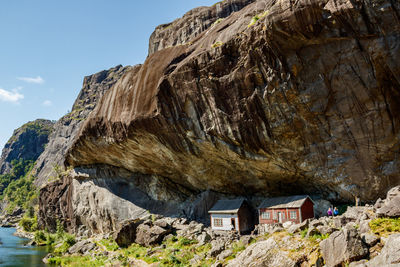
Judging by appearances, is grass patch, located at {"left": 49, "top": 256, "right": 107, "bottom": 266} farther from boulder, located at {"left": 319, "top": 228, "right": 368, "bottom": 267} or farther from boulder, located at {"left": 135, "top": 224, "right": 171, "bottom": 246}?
boulder, located at {"left": 319, "top": 228, "right": 368, "bottom": 267}

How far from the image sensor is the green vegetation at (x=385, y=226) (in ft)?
50.5

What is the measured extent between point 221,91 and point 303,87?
7548mm

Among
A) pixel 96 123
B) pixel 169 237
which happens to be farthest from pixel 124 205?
pixel 169 237

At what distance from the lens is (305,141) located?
89.9 feet

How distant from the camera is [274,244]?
1881 centimetres

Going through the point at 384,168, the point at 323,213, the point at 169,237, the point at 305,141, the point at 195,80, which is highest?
the point at 195,80

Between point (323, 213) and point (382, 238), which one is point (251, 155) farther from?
point (382, 238)

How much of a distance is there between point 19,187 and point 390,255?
155m

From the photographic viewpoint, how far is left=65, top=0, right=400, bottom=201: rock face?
899 inches

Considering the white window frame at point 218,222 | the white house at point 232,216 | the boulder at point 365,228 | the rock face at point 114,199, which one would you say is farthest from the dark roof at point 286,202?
the boulder at point 365,228

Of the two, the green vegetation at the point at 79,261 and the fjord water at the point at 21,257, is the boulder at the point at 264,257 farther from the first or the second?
the fjord water at the point at 21,257

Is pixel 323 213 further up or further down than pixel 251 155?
further down

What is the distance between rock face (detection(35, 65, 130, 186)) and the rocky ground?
92.9 m

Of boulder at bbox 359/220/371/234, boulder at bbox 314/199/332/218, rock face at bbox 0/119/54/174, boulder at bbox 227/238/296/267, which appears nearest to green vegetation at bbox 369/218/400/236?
boulder at bbox 359/220/371/234
